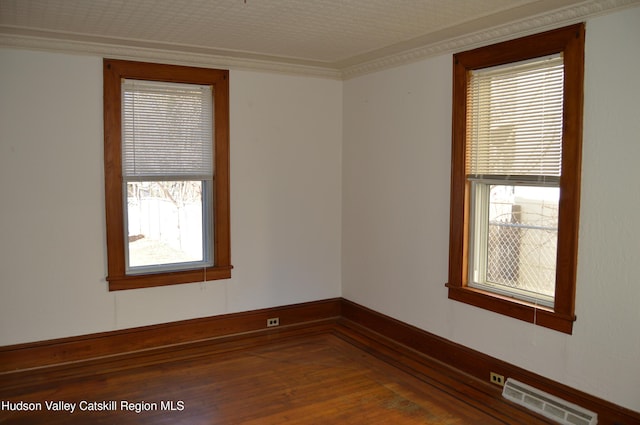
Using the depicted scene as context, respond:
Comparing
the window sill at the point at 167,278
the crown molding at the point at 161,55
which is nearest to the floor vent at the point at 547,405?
the window sill at the point at 167,278

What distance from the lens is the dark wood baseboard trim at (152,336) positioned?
156 inches

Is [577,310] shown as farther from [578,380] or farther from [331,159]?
[331,159]

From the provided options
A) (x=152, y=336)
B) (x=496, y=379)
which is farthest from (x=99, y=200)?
(x=496, y=379)

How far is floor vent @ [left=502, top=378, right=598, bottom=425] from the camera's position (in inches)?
120

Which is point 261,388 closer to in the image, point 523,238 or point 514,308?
point 514,308

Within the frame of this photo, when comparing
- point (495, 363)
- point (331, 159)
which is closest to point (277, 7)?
point (331, 159)

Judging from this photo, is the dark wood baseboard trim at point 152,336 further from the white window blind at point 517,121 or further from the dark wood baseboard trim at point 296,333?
the white window blind at point 517,121

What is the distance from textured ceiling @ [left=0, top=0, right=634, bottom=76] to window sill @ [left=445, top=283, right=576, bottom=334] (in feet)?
6.16

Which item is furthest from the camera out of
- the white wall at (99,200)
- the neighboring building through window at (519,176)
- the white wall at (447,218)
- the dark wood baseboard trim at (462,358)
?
the white wall at (99,200)

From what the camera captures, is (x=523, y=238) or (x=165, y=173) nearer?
(x=523, y=238)

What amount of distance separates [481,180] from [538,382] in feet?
4.68

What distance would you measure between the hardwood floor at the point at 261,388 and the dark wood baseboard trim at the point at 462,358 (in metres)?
0.09

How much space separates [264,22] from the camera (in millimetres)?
3461

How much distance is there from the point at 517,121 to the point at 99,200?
10.7 feet
